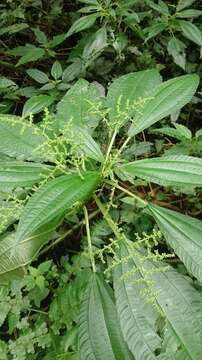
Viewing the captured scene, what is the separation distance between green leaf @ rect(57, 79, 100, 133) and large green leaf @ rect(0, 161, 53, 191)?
0.21m

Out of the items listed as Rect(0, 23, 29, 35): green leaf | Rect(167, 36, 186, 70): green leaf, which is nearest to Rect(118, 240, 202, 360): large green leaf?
Rect(167, 36, 186, 70): green leaf

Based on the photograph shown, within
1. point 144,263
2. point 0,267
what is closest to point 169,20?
point 144,263

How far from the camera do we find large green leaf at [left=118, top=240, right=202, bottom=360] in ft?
3.30

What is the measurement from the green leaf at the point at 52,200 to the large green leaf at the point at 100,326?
12.1 inches

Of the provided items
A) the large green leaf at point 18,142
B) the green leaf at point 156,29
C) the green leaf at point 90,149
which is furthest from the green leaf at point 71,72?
the green leaf at point 90,149

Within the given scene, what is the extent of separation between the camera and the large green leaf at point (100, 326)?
1056mm

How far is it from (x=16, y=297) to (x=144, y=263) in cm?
62

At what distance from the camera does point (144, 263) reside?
3.77 ft

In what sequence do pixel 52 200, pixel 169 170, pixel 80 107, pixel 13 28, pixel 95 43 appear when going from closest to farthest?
pixel 52 200, pixel 169 170, pixel 80 107, pixel 95 43, pixel 13 28

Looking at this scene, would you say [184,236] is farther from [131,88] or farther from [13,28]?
[13,28]

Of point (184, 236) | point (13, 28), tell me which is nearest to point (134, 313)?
point (184, 236)

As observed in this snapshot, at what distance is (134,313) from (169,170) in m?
0.33

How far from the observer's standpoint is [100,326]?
1.10 metres

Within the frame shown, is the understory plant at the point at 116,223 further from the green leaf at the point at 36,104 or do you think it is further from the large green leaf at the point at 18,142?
the green leaf at the point at 36,104
